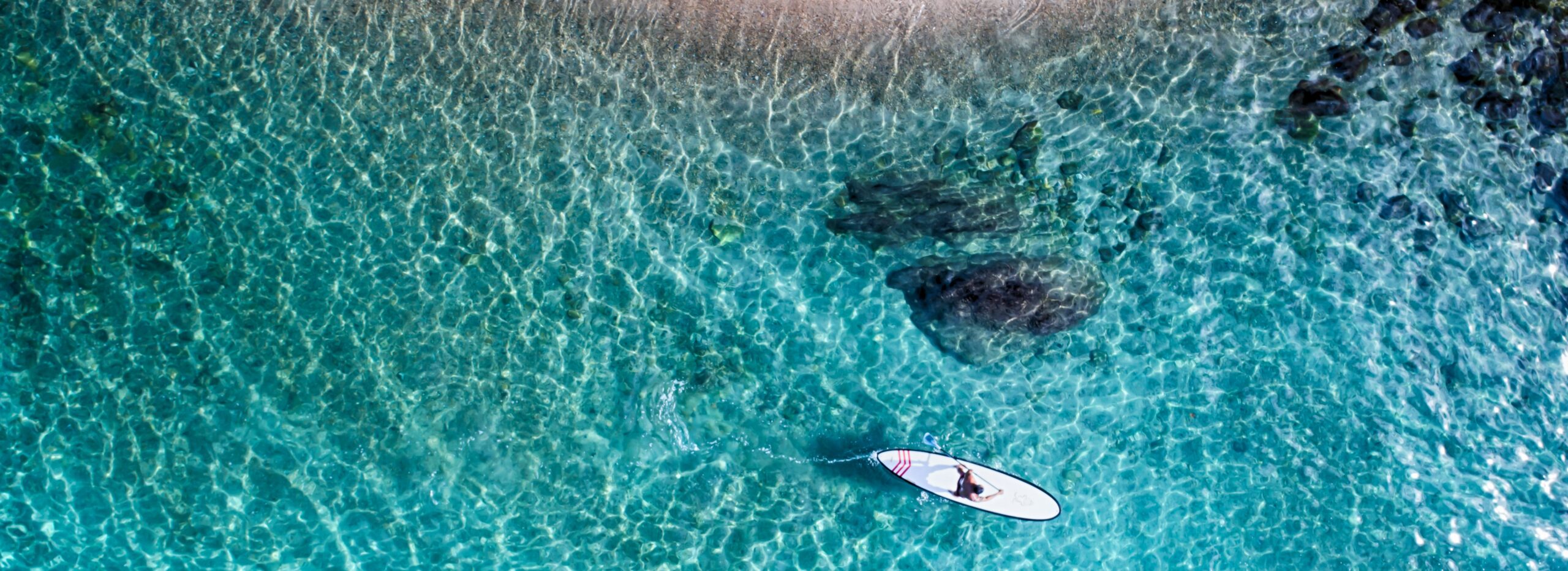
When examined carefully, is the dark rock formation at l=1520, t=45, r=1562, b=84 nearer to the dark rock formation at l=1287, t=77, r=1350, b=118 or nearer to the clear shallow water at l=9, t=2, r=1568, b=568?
the clear shallow water at l=9, t=2, r=1568, b=568

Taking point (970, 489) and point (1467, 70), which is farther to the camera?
point (1467, 70)

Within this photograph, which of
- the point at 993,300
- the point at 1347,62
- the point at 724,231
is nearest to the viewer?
the point at 993,300

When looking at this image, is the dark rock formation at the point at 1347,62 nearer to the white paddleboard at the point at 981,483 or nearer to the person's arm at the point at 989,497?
the white paddleboard at the point at 981,483

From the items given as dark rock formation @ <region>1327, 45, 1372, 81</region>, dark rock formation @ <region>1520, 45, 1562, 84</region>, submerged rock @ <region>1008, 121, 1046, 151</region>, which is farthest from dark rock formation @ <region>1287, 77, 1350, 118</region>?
submerged rock @ <region>1008, 121, 1046, 151</region>

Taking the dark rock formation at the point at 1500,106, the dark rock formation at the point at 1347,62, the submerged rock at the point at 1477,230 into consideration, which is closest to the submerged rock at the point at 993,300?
the dark rock formation at the point at 1347,62


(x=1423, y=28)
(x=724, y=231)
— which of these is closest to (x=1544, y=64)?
(x=1423, y=28)

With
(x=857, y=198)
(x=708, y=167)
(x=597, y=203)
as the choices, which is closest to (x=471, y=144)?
(x=597, y=203)

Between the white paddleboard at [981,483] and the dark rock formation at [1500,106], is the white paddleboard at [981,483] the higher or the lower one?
the lower one

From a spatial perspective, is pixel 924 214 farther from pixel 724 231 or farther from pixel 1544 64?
pixel 1544 64
